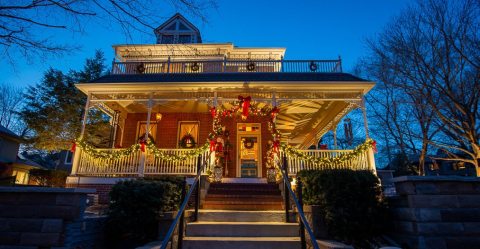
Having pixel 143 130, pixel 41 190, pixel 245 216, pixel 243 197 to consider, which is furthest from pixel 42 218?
pixel 143 130

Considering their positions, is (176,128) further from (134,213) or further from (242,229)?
(242,229)

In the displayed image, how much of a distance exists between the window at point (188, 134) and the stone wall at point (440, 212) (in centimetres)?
910

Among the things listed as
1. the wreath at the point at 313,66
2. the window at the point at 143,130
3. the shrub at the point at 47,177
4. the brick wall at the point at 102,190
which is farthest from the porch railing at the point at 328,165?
the shrub at the point at 47,177

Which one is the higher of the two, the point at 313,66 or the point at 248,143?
the point at 313,66

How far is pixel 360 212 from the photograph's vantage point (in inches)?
165

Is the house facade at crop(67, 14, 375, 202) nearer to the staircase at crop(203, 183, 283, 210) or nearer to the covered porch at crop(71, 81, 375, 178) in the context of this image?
the covered porch at crop(71, 81, 375, 178)

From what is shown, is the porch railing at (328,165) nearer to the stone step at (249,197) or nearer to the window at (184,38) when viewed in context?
the stone step at (249,197)

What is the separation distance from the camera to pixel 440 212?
395 cm

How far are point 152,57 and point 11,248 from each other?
13.0m

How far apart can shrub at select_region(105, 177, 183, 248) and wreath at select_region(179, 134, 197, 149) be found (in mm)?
6936

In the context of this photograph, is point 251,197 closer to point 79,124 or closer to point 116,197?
point 116,197

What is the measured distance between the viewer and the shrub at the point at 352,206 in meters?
4.18

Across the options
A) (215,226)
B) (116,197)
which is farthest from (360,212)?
(116,197)

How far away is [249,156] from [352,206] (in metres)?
7.81
